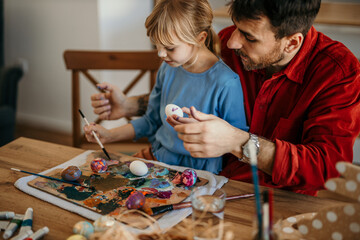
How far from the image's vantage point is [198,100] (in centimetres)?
151

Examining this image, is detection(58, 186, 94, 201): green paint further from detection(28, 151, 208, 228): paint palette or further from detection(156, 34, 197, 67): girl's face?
detection(156, 34, 197, 67): girl's face

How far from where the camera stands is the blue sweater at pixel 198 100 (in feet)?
4.80

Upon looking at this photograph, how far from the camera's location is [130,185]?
1199mm

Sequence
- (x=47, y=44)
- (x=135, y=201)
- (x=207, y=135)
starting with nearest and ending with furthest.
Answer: (x=135, y=201)
(x=207, y=135)
(x=47, y=44)

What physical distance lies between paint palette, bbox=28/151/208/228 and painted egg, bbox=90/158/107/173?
0.01m

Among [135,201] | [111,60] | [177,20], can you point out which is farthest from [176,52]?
[111,60]

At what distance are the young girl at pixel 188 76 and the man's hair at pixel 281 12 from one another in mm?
191

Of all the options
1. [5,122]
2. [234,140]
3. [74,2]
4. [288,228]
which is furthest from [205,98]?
[74,2]

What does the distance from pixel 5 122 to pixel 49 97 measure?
3.37 ft

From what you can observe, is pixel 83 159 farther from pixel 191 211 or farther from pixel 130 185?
pixel 191 211

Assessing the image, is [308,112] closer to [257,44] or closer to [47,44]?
[257,44]

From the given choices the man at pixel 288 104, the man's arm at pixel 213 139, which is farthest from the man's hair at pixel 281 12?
the man's arm at pixel 213 139

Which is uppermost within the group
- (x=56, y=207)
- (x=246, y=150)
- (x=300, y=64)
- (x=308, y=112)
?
(x=300, y=64)

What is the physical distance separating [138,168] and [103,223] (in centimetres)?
31
